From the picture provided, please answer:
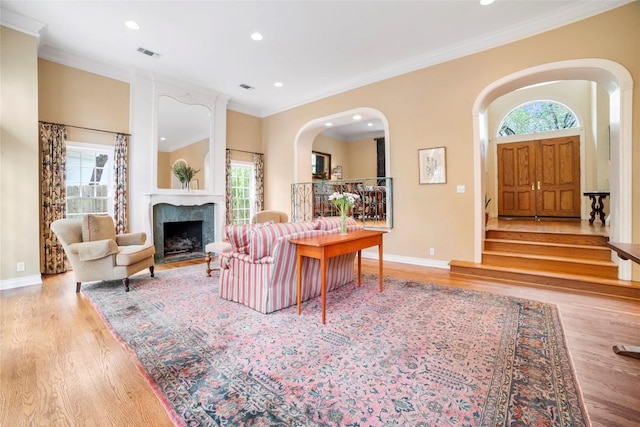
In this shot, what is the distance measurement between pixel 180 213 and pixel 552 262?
6.76m

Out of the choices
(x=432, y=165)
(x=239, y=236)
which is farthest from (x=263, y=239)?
(x=432, y=165)

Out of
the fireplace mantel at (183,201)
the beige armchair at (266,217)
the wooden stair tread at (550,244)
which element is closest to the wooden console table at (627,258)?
the wooden stair tread at (550,244)

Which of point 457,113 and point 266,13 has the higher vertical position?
point 266,13

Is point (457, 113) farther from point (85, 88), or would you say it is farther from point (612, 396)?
point (85, 88)

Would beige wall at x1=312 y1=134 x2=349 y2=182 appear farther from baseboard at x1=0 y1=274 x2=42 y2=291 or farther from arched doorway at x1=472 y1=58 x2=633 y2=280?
baseboard at x1=0 y1=274 x2=42 y2=291

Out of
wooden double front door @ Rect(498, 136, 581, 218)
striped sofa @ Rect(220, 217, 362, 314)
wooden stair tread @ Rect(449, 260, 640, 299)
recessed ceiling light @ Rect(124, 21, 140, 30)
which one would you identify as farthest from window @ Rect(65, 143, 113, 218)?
wooden double front door @ Rect(498, 136, 581, 218)

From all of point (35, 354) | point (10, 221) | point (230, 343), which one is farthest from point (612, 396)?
point (10, 221)

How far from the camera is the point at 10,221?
3.86 meters

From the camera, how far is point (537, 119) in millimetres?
7586

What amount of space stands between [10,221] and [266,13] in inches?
179

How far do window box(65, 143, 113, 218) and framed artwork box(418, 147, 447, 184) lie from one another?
19.1 feet

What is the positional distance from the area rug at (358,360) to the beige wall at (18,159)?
175 centimetres

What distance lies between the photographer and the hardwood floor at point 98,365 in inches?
60.9

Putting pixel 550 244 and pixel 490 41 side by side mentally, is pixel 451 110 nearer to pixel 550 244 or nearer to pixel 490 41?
pixel 490 41
